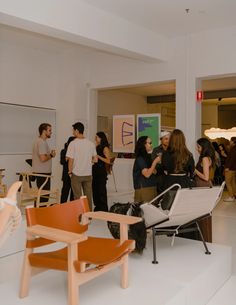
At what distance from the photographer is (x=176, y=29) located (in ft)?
20.5

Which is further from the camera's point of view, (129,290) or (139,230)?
(139,230)

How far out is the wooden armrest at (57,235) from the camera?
2327 mm

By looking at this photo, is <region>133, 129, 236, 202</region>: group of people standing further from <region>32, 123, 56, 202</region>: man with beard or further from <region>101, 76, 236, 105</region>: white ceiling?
<region>101, 76, 236, 105</region>: white ceiling

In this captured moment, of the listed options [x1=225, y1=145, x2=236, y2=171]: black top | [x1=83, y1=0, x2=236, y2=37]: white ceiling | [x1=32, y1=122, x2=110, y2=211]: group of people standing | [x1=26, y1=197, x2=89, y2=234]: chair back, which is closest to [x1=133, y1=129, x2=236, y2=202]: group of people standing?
[x1=32, y1=122, x2=110, y2=211]: group of people standing

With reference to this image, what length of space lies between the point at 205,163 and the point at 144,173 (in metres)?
0.72

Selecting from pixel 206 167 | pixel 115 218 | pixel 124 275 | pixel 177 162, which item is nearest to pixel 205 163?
pixel 206 167

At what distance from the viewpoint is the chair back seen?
2729mm

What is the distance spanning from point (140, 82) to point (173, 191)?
3.79 metres

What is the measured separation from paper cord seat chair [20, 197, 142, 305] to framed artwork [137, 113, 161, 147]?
14.8 feet

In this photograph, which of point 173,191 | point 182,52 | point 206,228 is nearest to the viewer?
point 173,191

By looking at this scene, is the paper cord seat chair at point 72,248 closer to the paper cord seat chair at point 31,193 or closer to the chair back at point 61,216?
the chair back at point 61,216

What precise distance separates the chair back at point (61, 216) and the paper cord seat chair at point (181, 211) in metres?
0.75

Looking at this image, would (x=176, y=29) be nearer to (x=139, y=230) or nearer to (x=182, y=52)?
(x=182, y=52)

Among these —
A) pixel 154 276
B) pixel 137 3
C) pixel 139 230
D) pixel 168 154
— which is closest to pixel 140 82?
pixel 137 3
